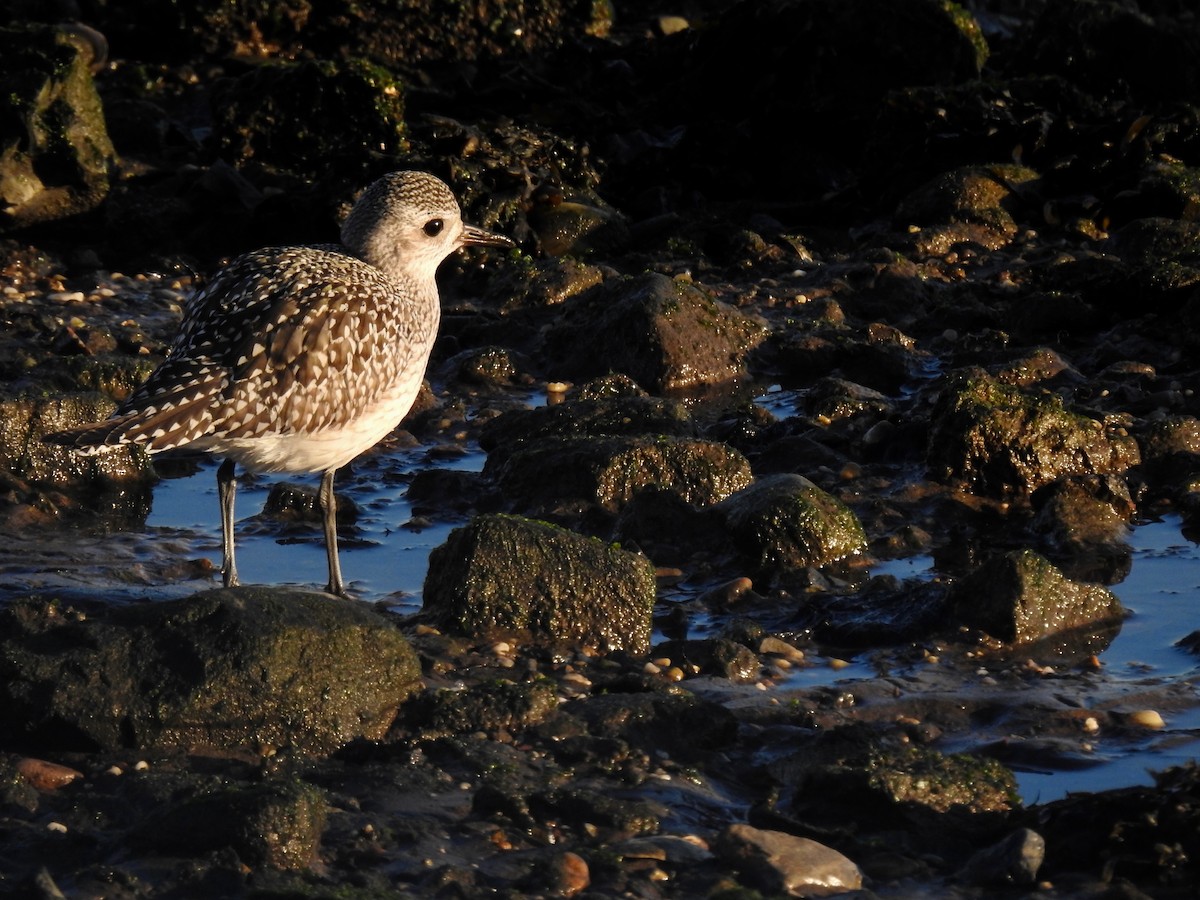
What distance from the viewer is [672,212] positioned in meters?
13.2

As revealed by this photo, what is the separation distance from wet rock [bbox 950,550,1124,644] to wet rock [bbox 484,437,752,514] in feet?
5.31

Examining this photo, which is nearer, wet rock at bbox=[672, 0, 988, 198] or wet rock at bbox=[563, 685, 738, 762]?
wet rock at bbox=[563, 685, 738, 762]

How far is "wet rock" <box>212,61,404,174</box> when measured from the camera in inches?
512

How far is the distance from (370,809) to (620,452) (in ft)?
10.7

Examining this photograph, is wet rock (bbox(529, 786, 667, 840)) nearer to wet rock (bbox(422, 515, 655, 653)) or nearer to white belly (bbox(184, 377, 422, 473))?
wet rock (bbox(422, 515, 655, 653))

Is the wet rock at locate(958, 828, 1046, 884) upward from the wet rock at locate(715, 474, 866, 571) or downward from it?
downward

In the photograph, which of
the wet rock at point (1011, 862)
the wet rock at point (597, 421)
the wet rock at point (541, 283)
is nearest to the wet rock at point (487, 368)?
the wet rock at point (541, 283)

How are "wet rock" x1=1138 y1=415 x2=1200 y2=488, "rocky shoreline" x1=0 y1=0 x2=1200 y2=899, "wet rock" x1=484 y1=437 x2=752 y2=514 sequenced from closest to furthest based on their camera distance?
"rocky shoreline" x1=0 y1=0 x2=1200 y2=899
"wet rock" x1=484 y1=437 x2=752 y2=514
"wet rock" x1=1138 y1=415 x2=1200 y2=488

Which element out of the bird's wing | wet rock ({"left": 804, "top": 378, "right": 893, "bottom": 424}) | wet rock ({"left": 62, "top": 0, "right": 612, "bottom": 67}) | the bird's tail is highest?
wet rock ({"left": 62, "top": 0, "right": 612, "bottom": 67})

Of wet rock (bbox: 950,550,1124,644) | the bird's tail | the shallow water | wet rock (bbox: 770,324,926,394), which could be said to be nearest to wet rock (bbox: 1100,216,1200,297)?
wet rock (bbox: 770,324,926,394)

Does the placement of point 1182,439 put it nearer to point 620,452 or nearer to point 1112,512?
point 1112,512

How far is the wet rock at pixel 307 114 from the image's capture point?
42.6 feet

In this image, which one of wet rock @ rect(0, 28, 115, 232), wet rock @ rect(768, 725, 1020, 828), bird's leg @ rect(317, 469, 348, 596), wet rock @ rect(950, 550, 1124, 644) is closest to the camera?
wet rock @ rect(768, 725, 1020, 828)

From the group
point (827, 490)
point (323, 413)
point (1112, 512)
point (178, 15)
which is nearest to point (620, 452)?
point (827, 490)
